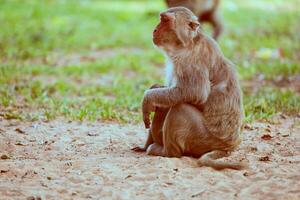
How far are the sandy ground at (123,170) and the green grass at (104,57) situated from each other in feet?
3.06

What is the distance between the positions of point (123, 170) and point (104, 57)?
6.80 meters

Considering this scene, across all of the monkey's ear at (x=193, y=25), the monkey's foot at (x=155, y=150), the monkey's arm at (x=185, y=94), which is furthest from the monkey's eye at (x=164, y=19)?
the monkey's foot at (x=155, y=150)

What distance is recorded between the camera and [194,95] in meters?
5.46

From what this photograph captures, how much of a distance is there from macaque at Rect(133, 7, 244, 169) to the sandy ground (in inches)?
7.5

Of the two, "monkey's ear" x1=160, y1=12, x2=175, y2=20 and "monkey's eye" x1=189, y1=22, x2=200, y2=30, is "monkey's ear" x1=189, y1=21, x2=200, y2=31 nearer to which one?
"monkey's eye" x1=189, y1=22, x2=200, y2=30

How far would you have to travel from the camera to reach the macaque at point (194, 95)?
548cm

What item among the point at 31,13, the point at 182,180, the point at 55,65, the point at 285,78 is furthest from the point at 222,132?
the point at 31,13

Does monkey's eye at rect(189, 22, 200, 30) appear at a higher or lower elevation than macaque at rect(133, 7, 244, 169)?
higher

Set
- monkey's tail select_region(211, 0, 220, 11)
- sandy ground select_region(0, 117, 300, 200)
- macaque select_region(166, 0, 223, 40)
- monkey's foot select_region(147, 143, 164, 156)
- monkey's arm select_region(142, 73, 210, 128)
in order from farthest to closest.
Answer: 1. monkey's tail select_region(211, 0, 220, 11)
2. macaque select_region(166, 0, 223, 40)
3. monkey's foot select_region(147, 143, 164, 156)
4. monkey's arm select_region(142, 73, 210, 128)
5. sandy ground select_region(0, 117, 300, 200)

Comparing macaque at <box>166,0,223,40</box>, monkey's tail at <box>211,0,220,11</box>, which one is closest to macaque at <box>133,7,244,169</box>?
macaque at <box>166,0,223,40</box>

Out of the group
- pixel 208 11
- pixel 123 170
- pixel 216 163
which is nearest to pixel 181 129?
pixel 216 163

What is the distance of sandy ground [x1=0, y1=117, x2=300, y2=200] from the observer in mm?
4812

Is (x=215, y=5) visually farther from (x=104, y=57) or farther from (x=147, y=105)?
(x=147, y=105)

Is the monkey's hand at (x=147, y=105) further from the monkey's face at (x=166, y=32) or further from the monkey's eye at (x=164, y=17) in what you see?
the monkey's eye at (x=164, y=17)
